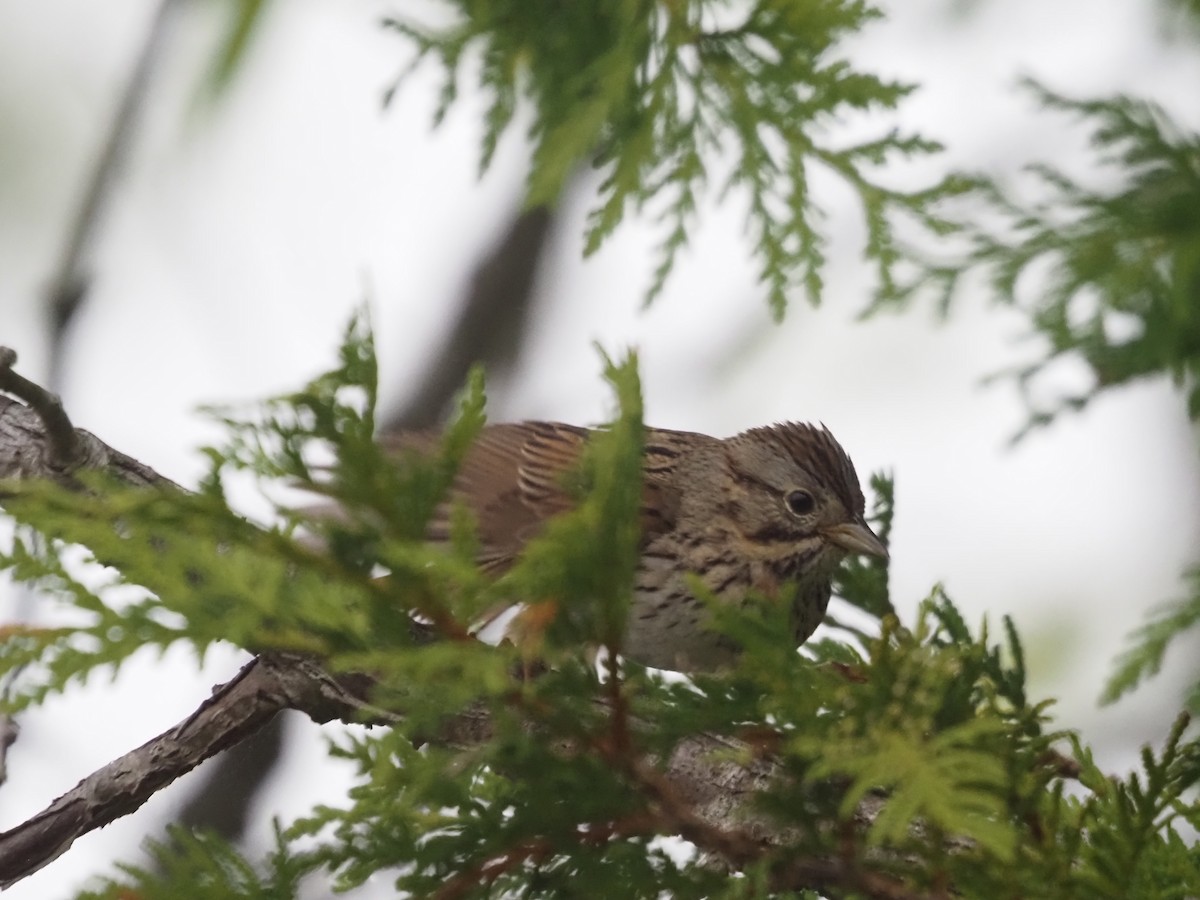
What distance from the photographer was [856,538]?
372cm

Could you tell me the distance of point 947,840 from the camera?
2297 mm

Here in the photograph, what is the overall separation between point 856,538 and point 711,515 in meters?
0.46

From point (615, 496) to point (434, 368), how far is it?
3661mm

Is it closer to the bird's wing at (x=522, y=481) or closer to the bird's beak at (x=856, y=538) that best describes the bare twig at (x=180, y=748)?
the bird's wing at (x=522, y=481)

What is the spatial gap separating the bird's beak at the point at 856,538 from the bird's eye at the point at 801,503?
96 millimetres

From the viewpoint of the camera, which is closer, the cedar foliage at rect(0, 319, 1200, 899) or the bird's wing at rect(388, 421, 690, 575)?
the cedar foliage at rect(0, 319, 1200, 899)

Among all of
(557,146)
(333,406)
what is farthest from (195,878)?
(557,146)

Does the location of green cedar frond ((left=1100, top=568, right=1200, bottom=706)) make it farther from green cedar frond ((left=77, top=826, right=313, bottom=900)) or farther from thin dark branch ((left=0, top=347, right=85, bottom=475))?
thin dark branch ((left=0, top=347, right=85, bottom=475))

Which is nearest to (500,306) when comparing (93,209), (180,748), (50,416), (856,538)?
(93,209)

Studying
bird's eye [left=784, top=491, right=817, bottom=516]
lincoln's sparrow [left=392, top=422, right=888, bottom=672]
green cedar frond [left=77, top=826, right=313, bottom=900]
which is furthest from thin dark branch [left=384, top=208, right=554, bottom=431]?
green cedar frond [left=77, top=826, right=313, bottom=900]

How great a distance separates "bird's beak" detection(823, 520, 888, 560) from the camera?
358 cm

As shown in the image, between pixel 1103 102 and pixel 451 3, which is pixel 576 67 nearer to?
pixel 451 3

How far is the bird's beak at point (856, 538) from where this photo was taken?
358cm

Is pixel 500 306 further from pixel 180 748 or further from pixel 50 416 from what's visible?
pixel 180 748
